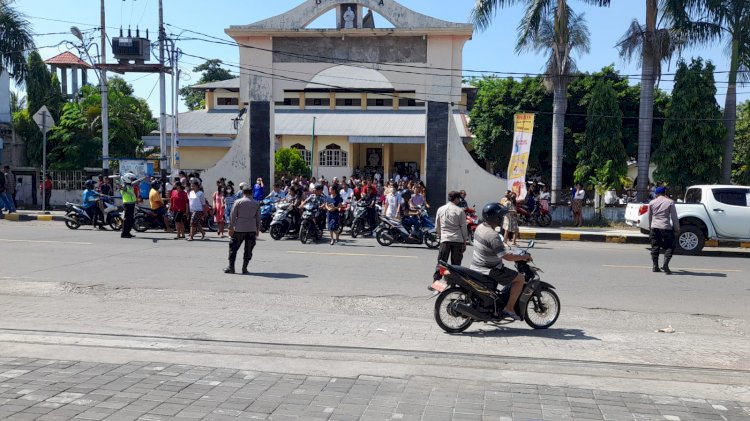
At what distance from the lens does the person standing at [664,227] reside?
1262cm

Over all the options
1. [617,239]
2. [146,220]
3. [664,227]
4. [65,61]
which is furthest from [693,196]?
[65,61]

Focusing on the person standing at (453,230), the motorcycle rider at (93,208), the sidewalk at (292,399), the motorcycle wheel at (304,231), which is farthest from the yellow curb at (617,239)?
the motorcycle rider at (93,208)

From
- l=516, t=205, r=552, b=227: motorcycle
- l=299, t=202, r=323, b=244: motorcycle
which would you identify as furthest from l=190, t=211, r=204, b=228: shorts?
l=516, t=205, r=552, b=227: motorcycle

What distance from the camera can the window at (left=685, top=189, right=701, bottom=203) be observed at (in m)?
16.6

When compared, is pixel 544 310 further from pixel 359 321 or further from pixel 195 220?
pixel 195 220

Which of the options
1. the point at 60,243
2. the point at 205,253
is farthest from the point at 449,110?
the point at 60,243

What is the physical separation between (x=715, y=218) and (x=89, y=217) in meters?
17.6

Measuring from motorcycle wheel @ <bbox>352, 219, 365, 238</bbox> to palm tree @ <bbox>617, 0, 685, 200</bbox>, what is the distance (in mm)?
10991

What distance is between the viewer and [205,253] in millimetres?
14398

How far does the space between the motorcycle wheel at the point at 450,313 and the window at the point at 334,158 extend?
118 feet

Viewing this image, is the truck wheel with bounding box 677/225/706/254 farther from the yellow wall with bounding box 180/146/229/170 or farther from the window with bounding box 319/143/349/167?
the yellow wall with bounding box 180/146/229/170

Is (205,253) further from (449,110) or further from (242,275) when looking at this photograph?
(449,110)

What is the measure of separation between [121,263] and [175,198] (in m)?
4.47

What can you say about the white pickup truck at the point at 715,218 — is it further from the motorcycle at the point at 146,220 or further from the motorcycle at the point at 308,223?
the motorcycle at the point at 146,220
